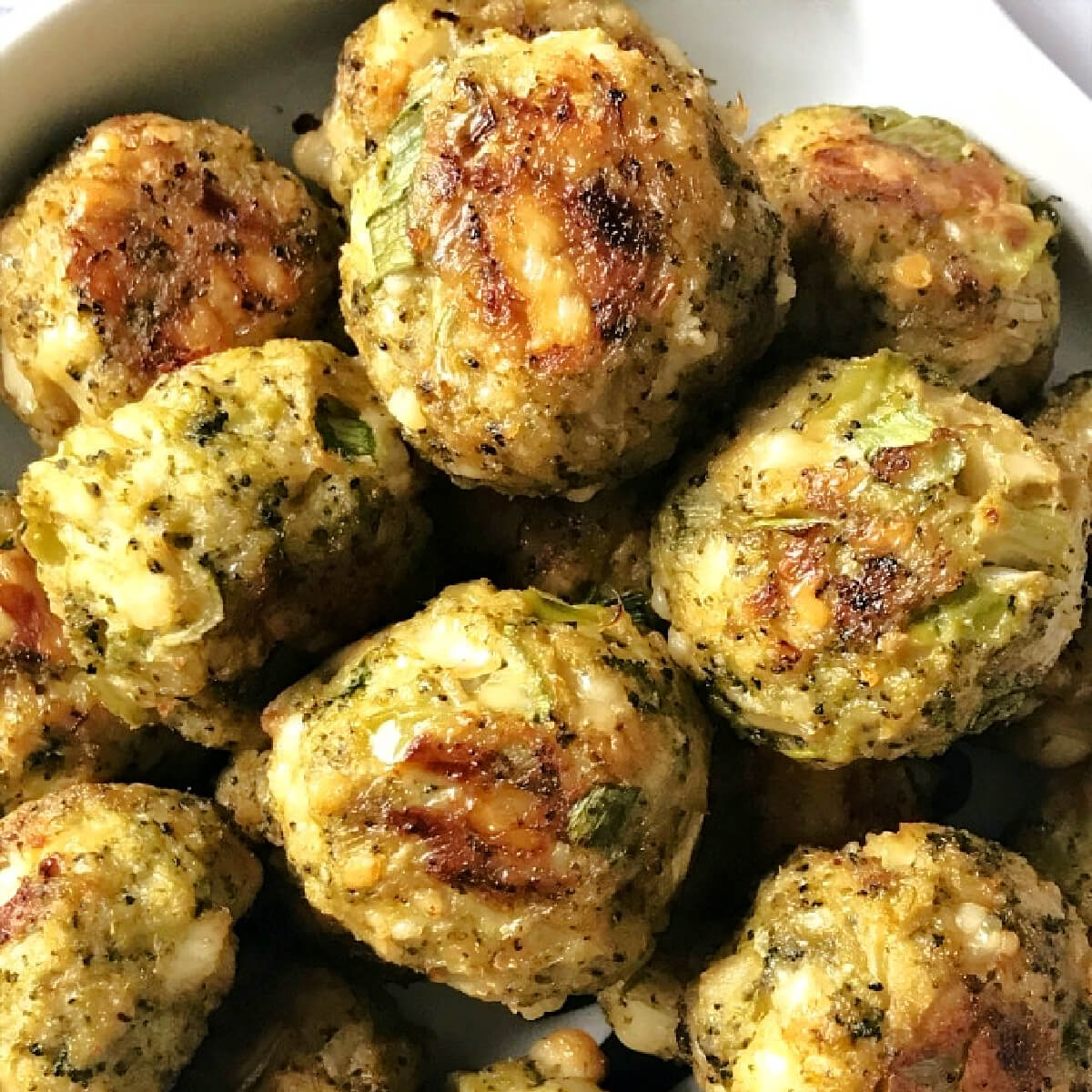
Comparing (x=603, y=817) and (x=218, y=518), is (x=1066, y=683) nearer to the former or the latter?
(x=603, y=817)

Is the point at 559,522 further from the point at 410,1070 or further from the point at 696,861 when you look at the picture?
the point at 410,1070

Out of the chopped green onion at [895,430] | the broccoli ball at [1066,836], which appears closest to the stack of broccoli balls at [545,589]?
the chopped green onion at [895,430]

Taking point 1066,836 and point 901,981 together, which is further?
point 1066,836

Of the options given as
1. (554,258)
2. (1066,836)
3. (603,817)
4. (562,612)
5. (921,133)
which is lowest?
(1066,836)

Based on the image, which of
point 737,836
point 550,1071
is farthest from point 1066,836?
point 550,1071

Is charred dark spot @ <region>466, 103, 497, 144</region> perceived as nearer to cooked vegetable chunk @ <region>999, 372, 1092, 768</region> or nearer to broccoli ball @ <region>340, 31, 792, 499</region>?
broccoli ball @ <region>340, 31, 792, 499</region>

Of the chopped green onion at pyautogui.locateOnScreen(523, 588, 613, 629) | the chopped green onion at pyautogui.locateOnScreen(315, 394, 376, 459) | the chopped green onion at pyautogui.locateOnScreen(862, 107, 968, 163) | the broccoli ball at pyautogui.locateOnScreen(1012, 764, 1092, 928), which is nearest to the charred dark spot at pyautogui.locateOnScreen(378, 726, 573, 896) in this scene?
the chopped green onion at pyautogui.locateOnScreen(523, 588, 613, 629)
